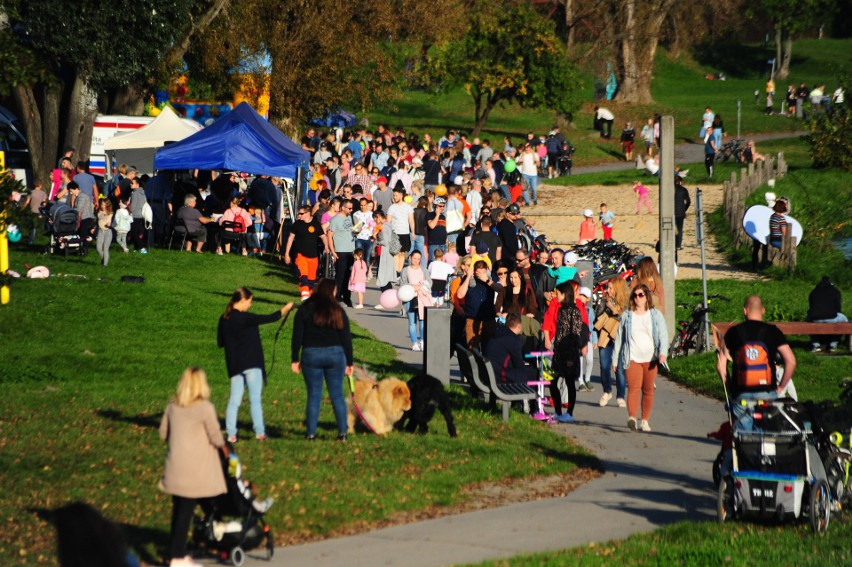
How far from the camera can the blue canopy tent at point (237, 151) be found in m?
28.3

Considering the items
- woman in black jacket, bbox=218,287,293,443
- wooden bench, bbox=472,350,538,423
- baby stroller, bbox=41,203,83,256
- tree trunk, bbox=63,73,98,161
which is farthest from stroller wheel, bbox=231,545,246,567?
tree trunk, bbox=63,73,98,161

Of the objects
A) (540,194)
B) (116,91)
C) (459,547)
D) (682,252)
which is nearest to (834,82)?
(540,194)

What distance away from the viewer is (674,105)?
213 ft

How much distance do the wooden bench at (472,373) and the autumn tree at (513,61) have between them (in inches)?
1448

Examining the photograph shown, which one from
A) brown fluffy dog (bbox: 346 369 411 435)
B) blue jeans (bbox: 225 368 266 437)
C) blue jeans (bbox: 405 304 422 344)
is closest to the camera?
blue jeans (bbox: 225 368 266 437)

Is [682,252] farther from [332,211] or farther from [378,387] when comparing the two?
[378,387]

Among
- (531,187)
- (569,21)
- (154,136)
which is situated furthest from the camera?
(569,21)

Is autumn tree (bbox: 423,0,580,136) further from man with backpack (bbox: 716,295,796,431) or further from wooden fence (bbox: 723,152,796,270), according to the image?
man with backpack (bbox: 716,295,796,431)

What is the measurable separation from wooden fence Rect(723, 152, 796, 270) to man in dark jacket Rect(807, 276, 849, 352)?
24.8 feet

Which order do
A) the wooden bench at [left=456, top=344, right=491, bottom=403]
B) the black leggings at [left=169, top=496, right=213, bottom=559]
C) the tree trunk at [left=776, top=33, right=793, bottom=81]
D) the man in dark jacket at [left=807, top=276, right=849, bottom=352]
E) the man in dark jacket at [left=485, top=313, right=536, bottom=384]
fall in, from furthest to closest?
the tree trunk at [left=776, top=33, right=793, bottom=81] < the man in dark jacket at [left=807, top=276, right=849, bottom=352] < the man in dark jacket at [left=485, top=313, right=536, bottom=384] < the wooden bench at [left=456, top=344, right=491, bottom=403] < the black leggings at [left=169, top=496, right=213, bottom=559]

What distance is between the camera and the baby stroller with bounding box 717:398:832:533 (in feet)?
33.4

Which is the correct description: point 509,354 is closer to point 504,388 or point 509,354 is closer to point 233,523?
point 504,388

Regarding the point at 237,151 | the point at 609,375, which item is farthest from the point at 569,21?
the point at 609,375

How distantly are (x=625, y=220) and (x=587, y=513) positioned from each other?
89.8 ft
